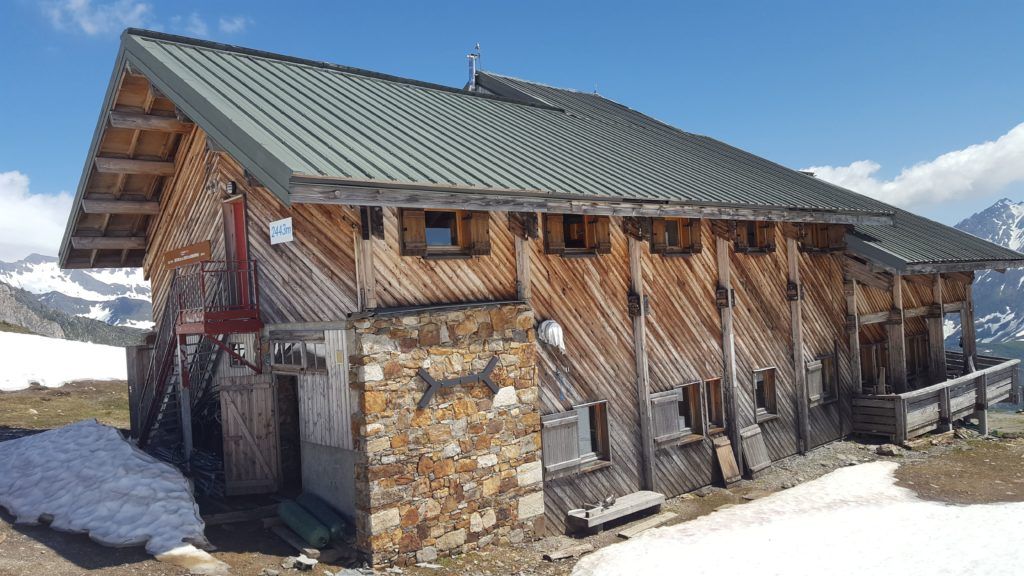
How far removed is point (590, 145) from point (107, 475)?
11.1 meters

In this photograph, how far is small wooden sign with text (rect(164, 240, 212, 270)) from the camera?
13.6 m

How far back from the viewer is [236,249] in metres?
12.9

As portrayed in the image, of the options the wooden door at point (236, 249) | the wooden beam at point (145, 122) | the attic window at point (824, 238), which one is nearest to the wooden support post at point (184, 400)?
the wooden door at point (236, 249)

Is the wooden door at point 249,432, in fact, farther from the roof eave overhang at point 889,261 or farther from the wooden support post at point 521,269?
the roof eave overhang at point 889,261

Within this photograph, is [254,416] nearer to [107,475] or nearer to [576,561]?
[107,475]

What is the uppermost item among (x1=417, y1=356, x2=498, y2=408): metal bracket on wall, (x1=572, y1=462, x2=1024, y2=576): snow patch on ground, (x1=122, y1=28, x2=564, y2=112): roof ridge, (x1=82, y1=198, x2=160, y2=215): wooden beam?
(x1=122, y1=28, x2=564, y2=112): roof ridge

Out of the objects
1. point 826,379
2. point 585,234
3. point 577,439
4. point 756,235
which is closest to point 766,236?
point 756,235

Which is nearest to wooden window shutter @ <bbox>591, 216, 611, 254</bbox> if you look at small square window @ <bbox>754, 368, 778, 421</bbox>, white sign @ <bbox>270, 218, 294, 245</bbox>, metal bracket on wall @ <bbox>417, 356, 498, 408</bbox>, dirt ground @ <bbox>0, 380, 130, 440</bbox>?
metal bracket on wall @ <bbox>417, 356, 498, 408</bbox>

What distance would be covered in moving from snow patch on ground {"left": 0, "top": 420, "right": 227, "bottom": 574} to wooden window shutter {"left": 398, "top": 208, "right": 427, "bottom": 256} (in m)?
4.76

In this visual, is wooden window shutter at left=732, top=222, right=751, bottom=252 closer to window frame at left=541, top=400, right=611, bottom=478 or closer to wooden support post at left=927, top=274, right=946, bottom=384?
window frame at left=541, top=400, right=611, bottom=478

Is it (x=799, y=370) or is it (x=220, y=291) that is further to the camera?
(x=799, y=370)

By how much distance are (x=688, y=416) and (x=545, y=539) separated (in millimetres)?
4669

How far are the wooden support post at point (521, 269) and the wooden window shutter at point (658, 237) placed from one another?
3.28 metres

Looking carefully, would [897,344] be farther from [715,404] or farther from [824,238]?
[715,404]
